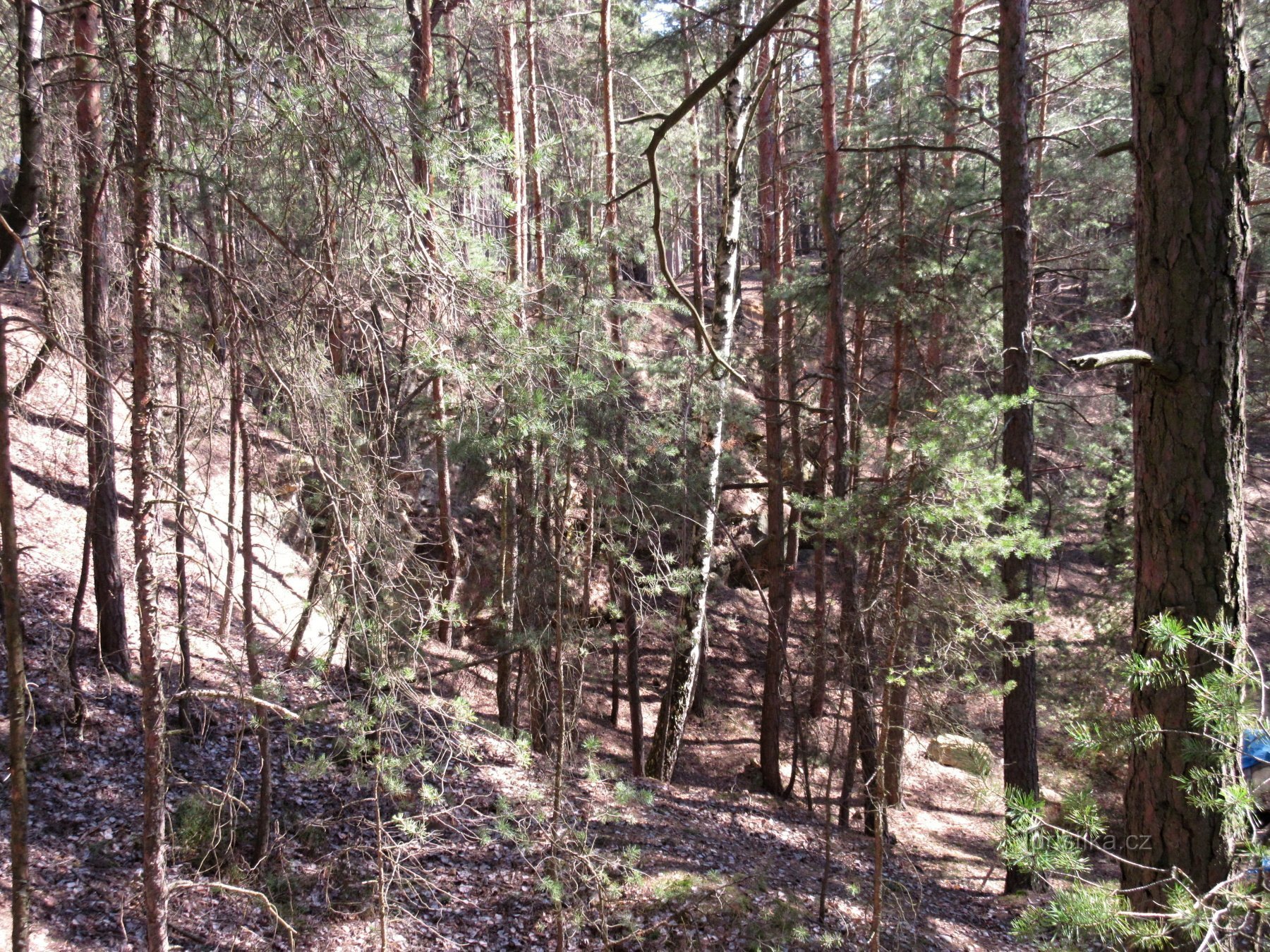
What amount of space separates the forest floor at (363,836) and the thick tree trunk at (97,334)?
296 millimetres

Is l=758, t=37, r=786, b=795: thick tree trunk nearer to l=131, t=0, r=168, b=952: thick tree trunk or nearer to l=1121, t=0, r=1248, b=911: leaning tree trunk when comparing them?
l=1121, t=0, r=1248, b=911: leaning tree trunk

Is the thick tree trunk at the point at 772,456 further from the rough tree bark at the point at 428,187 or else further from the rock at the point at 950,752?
the rough tree bark at the point at 428,187

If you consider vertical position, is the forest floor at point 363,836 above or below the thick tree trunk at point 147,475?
below

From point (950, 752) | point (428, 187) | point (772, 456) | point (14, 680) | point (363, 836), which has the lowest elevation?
point (950, 752)

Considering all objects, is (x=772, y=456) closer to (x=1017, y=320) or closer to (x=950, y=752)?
(x=1017, y=320)

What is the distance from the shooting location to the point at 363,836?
7.32m

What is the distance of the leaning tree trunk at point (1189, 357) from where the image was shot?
10.9ft

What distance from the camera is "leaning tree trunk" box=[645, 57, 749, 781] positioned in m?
9.84

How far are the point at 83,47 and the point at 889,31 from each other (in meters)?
16.6

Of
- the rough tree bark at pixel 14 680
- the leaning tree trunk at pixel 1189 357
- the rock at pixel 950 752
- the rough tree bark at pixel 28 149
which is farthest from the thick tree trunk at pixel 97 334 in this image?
the rock at pixel 950 752

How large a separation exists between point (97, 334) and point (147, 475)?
3006 millimetres

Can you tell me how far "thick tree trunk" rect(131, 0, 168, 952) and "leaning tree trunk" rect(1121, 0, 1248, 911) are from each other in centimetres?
434

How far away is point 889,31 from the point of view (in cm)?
1814

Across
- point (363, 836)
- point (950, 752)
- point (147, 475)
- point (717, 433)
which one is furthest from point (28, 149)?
point (950, 752)
